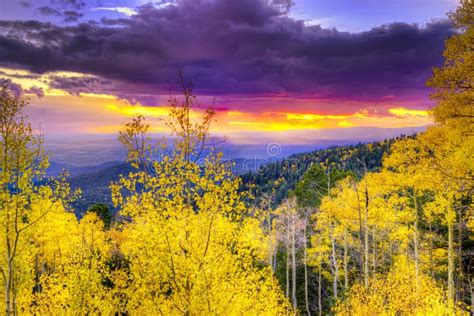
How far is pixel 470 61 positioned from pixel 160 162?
36.3 feet

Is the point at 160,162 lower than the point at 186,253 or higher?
higher

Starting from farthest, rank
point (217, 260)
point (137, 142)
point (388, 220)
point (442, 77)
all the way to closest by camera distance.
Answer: point (388, 220) < point (442, 77) < point (217, 260) < point (137, 142)

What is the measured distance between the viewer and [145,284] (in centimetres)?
1214

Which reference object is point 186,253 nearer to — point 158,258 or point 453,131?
point 158,258

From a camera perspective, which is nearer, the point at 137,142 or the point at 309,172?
the point at 137,142

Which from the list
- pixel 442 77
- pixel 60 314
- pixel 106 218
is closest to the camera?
pixel 442 77

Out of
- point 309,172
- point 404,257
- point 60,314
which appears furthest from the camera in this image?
point 309,172

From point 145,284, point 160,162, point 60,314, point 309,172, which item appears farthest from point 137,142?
point 309,172

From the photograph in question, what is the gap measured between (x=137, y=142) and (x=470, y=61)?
453 inches

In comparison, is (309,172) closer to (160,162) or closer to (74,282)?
(74,282)

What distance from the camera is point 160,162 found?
11883mm

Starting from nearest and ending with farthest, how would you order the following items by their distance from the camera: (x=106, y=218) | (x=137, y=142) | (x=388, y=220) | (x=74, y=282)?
1. (x=137, y=142)
2. (x=74, y=282)
3. (x=388, y=220)
4. (x=106, y=218)

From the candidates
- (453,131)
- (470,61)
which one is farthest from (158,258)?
(470,61)

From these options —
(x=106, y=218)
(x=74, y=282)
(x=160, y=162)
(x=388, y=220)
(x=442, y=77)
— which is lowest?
(x=106, y=218)
